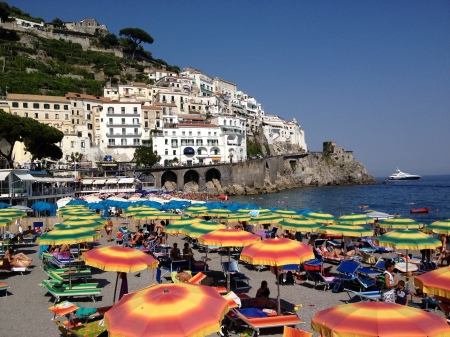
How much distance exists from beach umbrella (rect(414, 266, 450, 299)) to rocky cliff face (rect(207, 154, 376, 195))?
72.4 meters

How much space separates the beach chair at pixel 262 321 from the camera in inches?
316

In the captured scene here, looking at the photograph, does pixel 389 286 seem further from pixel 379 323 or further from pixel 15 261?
pixel 15 261

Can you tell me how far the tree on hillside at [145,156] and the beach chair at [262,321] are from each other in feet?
216

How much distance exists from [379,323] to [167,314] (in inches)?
100

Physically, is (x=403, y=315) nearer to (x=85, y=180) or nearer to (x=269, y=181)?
(x=85, y=180)

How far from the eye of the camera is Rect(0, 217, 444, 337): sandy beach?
868cm

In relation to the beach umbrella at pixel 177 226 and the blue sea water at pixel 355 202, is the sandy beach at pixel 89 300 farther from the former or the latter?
the blue sea water at pixel 355 202

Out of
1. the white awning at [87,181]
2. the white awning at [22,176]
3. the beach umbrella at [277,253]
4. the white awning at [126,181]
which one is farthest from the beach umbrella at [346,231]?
the white awning at [87,181]

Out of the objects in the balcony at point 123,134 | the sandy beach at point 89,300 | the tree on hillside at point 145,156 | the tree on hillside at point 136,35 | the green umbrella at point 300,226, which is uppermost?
the tree on hillside at point 136,35

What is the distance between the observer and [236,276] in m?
12.1

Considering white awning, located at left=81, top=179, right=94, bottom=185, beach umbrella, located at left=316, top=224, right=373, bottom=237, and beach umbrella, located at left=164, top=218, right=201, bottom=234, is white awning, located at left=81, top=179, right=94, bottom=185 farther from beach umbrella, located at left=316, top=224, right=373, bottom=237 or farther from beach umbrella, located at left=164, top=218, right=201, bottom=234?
beach umbrella, located at left=316, top=224, right=373, bottom=237

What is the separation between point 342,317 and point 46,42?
126 metres

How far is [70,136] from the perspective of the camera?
66.6 meters

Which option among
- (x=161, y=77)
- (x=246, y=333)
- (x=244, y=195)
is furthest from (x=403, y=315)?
(x=161, y=77)
